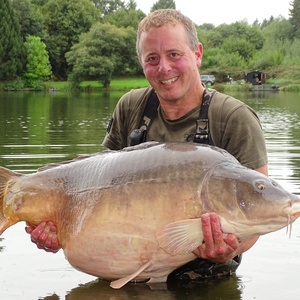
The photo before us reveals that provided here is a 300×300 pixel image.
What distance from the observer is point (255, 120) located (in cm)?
471

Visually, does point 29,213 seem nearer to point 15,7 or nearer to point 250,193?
point 250,193

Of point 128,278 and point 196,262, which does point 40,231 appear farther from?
point 196,262

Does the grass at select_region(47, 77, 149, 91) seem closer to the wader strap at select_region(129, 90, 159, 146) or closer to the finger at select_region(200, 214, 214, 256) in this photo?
the wader strap at select_region(129, 90, 159, 146)

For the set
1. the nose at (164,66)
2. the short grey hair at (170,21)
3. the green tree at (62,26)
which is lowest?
the nose at (164,66)

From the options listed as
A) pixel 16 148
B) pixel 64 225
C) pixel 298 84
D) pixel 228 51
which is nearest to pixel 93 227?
pixel 64 225

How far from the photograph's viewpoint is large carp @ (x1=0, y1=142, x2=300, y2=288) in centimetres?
366

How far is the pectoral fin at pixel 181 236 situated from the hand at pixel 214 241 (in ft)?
0.15

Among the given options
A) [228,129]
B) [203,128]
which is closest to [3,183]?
[203,128]

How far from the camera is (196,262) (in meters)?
4.73

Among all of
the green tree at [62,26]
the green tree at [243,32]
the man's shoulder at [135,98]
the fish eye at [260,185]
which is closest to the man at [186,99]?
the man's shoulder at [135,98]

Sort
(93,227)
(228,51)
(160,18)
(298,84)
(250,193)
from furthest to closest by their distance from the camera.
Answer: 1. (228,51)
2. (298,84)
3. (160,18)
4. (93,227)
5. (250,193)

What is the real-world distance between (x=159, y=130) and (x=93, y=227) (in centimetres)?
126

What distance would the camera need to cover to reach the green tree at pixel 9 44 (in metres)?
59.3

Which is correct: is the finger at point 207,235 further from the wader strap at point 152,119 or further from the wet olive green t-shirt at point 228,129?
the wader strap at point 152,119
